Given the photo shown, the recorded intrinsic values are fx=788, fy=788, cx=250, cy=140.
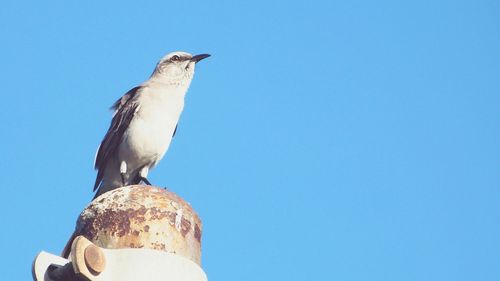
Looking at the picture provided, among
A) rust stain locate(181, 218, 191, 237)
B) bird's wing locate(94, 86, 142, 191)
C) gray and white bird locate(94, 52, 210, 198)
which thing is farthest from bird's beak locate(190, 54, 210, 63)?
rust stain locate(181, 218, 191, 237)

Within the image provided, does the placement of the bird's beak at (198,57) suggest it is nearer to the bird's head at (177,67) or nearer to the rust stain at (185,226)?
the bird's head at (177,67)

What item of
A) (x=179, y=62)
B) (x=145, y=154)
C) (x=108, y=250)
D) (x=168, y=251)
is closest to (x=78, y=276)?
(x=108, y=250)

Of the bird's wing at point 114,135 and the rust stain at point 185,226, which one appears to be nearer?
the rust stain at point 185,226

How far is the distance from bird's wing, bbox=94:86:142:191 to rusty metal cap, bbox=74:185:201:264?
4.52 meters

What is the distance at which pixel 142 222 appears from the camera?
12.7ft

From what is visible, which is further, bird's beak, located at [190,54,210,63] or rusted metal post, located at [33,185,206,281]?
bird's beak, located at [190,54,210,63]

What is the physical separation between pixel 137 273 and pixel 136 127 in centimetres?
495

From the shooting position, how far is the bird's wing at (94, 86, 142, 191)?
8539 millimetres

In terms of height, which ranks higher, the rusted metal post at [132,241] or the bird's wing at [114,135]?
the bird's wing at [114,135]

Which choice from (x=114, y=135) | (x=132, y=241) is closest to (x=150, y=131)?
(x=114, y=135)

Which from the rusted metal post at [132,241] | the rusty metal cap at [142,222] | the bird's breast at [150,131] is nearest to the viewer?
the rusted metal post at [132,241]

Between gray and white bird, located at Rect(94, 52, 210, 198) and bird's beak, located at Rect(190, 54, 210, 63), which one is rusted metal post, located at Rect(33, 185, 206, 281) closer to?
gray and white bird, located at Rect(94, 52, 210, 198)

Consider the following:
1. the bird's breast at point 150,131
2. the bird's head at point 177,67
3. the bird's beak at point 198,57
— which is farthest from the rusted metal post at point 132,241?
the bird's beak at point 198,57

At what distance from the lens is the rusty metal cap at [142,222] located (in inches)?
151
